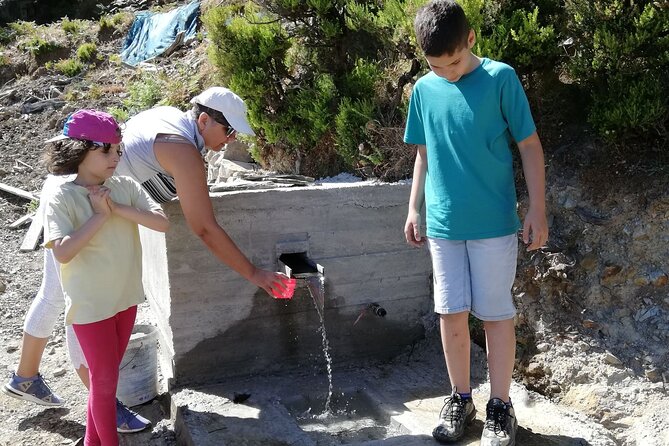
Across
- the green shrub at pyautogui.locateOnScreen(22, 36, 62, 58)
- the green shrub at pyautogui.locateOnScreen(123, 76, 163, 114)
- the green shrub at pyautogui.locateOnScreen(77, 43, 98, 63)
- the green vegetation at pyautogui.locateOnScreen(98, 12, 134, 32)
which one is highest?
the green vegetation at pyautogui.locateOnScreen(98, 12, 134, 32)

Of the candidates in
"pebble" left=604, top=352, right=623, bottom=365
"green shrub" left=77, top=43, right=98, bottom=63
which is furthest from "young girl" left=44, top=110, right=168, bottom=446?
"green shrub" left=77, top=43, right=98, bottom=63

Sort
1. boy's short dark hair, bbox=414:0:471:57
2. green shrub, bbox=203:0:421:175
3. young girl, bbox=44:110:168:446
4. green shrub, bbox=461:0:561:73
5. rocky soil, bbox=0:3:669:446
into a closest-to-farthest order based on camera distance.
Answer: boy's short dark hair, bbox=414:0:471:57 < young girl, bbox=44:110:168:446 < rocky soil, bbox=0:3:669:446 < green shrub, bbox=461:0:561:73 < green shrub, bbox=203:0:421:175

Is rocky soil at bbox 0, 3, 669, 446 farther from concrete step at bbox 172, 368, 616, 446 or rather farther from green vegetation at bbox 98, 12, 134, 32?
green vegetation at bbox 98, 12, 134, 32

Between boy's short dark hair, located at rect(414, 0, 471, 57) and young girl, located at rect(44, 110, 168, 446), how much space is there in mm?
1357

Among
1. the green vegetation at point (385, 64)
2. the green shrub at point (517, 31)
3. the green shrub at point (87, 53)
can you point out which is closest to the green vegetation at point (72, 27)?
the green shrub at point (87, 53)

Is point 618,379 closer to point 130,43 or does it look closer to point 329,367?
point 329,367

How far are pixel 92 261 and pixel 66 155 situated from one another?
456mm

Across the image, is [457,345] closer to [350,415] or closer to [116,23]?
[350,415]

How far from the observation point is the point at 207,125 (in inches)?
129

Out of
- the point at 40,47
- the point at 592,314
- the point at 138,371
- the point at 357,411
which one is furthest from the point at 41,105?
the point at 592,314

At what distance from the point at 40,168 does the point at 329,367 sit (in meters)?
7.17

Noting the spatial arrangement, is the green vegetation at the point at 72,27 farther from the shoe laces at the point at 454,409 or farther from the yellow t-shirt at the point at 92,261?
the shoe laces at the point at 454,409

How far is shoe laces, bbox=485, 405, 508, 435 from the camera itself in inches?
115

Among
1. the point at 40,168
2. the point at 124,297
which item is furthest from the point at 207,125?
the point at 40,168
